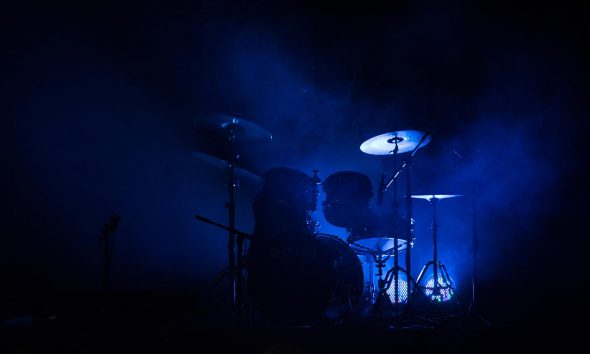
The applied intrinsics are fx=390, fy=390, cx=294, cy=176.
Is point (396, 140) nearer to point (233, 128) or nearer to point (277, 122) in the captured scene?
point (233, 128)

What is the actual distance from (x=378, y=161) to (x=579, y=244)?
251cm

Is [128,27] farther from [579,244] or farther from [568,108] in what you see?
[579,244]

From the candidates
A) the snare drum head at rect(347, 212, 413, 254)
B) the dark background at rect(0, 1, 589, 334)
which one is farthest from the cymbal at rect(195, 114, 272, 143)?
the snare drum head at rect(347, 212, 413, 254)

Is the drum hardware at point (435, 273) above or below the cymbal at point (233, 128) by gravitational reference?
below

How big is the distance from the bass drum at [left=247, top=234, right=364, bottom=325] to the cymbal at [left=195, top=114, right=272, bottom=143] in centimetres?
112

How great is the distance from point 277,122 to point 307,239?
2.41 m

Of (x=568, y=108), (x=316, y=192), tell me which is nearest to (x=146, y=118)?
(x=316, y=192)

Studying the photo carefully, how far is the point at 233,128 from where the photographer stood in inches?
152

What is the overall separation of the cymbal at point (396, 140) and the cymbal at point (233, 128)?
1.08 meters

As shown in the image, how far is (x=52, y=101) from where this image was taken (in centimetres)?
445

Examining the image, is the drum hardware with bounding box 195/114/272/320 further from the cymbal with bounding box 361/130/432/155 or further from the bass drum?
the cymbal with bounding box 361/130/432/155

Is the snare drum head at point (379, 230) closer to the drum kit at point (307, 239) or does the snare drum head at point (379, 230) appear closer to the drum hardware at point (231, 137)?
the drum kit at point (307, 239)

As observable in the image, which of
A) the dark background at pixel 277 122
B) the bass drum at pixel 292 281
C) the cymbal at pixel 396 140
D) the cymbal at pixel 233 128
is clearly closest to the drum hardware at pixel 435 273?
the dark background at pixel 277 122

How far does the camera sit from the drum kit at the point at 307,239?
3.47m
